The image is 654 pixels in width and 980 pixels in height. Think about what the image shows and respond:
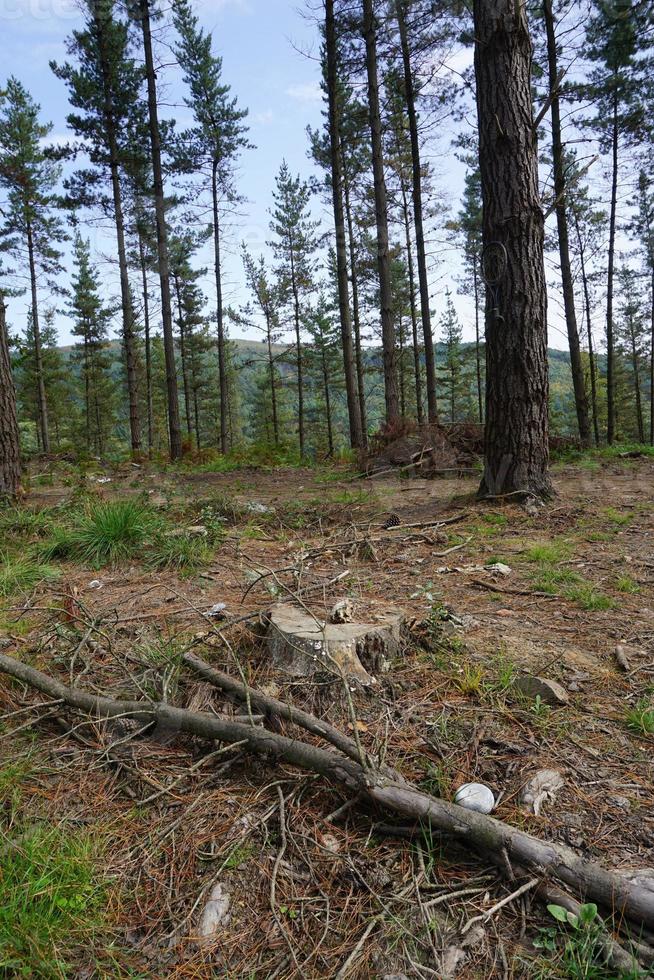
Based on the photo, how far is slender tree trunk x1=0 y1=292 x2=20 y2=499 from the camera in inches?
230

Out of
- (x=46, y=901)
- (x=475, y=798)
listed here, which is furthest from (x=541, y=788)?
(x=46, y=901)

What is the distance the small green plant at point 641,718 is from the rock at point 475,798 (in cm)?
65

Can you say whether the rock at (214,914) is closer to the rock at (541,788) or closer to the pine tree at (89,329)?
the rock at (541,788)

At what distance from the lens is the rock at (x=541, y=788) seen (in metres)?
1.50

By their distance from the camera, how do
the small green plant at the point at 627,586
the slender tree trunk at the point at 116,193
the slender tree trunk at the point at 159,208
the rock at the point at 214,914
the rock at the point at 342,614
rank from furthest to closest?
the slender tree trunk at the point at 116,193
the slender tree trunk at the point at 159,208
the small green plant at the point at 627,586
the rock at the point at 342,614
the rock at the point at 214,914

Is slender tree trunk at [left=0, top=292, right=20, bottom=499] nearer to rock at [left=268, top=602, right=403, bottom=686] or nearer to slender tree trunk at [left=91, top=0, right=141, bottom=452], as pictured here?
rock at [left=268, top=602, right=403, bottom=686]

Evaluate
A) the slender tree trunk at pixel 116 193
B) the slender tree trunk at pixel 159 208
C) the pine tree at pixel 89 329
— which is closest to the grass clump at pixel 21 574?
the slender tree trunk at pixel 159 208

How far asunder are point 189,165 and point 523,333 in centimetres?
1339

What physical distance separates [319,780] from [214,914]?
0.46 metres

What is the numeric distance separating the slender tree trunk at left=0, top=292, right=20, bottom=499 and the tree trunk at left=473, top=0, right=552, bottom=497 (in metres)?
5.25

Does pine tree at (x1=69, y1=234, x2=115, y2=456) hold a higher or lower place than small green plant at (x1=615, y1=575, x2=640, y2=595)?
higher

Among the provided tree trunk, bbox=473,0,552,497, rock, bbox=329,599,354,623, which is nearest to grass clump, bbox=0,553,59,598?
rock, bbox=329,599,354,623

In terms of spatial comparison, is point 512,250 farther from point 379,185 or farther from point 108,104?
point 108,104

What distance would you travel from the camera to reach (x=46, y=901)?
4.15 feet
